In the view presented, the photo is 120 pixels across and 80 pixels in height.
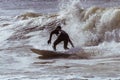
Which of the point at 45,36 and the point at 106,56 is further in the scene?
the point at 45,36

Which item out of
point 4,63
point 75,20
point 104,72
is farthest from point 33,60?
point 75,20

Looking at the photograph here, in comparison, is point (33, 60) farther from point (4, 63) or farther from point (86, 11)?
point (86, 11)

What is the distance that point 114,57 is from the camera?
15211 millimetres

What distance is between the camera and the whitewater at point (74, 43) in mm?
12508

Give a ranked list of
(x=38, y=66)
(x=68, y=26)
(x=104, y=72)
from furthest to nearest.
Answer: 1. (x=68, y=26)
2. (x=38, y=66)
3. (x=104, y=72)

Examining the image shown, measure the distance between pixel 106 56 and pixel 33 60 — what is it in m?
2.53

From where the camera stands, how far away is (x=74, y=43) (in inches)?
821

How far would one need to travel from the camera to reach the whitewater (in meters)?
12.5

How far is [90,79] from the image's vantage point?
1132 cm

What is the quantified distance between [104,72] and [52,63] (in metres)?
2.73

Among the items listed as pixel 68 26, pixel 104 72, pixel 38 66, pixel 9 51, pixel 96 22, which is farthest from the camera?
pixel 68 26

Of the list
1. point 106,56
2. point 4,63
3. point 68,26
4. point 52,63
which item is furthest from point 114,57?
point 68,26

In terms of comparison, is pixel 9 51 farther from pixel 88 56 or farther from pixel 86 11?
pixel 86 11

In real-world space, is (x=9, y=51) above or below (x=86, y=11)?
below
